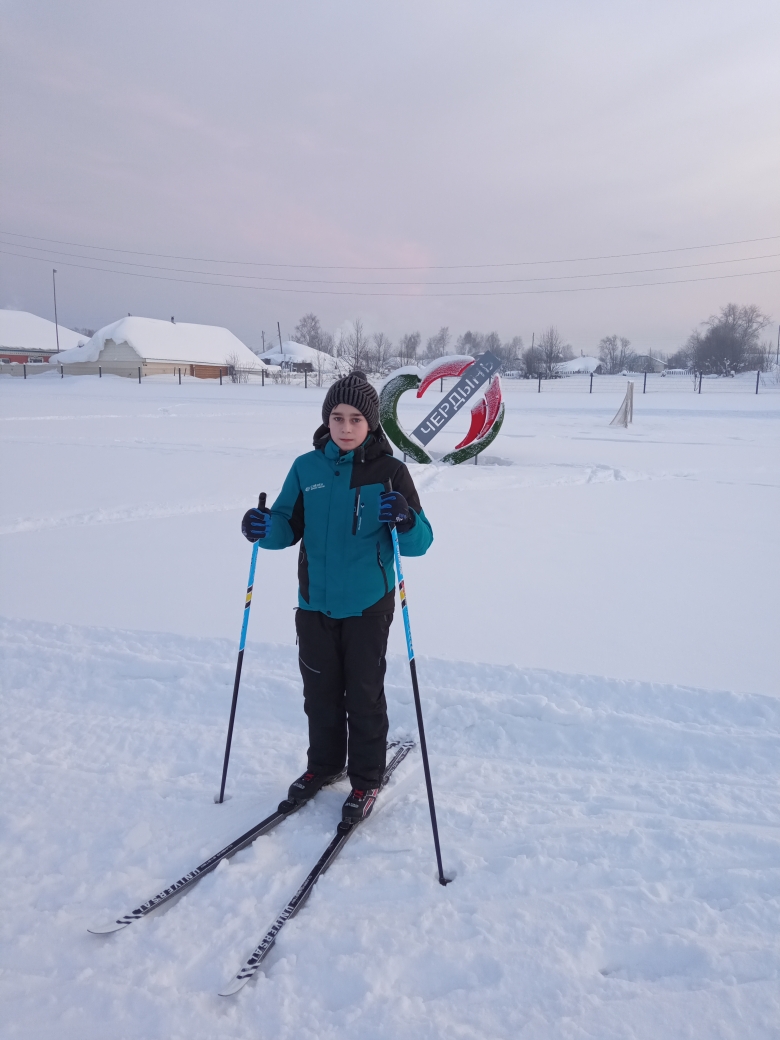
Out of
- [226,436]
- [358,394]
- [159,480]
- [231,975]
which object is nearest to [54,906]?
[231,975]

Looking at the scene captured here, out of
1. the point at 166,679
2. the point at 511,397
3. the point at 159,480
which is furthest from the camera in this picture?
the point at 511,397

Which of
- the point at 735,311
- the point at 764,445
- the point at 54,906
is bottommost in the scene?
the point at 54,906

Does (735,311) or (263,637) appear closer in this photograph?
(263,637)

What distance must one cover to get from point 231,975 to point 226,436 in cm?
1392

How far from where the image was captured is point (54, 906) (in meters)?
2.23

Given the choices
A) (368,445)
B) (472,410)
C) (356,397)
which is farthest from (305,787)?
(472,410)

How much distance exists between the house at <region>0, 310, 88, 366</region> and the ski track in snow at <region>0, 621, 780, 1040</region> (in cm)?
6644

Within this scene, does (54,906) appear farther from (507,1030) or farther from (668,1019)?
(668,1019)

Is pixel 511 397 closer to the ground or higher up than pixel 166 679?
higher up

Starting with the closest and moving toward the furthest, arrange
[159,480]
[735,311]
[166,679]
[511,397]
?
[166,679]
[159,480]
[511,397]
[735,311]

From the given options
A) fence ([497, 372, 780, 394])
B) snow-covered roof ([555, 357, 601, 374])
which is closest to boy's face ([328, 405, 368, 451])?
fence ([497, 372, 780, 394])

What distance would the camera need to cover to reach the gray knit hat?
8.58ft

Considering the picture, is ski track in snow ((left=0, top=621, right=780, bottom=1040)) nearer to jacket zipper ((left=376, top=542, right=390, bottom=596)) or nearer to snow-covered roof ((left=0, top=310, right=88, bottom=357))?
jacket zipper ((left=376, top=542, right=390, bottom=596))

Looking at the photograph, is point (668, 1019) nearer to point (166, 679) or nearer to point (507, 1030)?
point (507, 1030)
